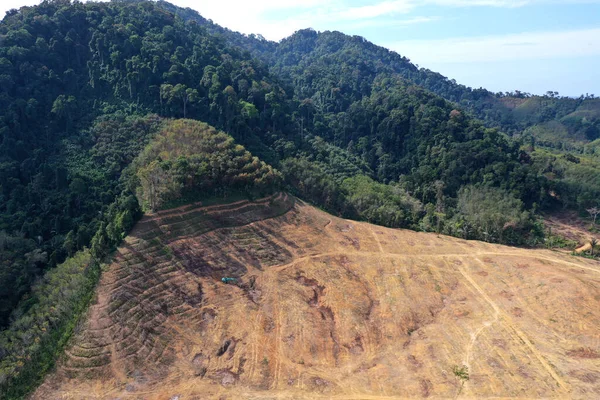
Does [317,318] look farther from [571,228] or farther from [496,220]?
[571,228]

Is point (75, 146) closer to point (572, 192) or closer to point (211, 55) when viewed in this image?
point (211, 55)

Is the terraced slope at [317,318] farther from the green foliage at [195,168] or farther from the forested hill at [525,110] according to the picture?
the forested hill at [525,110]

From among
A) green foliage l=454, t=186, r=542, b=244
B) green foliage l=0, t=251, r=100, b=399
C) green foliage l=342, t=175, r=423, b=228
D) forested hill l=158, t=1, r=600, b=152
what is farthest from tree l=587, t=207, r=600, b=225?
green foliage l=0, t=251, r=100, b=399

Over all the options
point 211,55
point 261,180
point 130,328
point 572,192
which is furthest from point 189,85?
point 572,192

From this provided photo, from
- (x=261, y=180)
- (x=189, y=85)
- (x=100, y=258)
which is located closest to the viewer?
(x=100, y=258)

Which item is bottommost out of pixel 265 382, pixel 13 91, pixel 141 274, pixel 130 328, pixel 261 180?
pixel 265 382

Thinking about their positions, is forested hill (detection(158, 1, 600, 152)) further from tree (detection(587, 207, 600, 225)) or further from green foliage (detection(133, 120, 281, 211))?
green foliage (detection(133, 120, 281, 211))

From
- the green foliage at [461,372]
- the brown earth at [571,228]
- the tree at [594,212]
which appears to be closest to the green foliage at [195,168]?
the green foliage at [461,372]

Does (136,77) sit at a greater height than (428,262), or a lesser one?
greater
